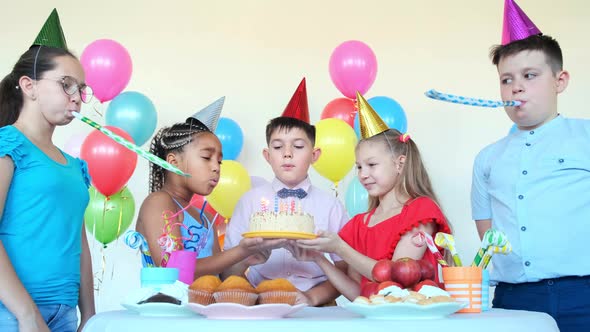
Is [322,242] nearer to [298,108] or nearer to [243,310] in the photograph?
[243,310]

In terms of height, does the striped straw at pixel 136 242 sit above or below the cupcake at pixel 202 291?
above

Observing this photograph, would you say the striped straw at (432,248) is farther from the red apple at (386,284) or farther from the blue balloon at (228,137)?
the blue balloon at (228,137)

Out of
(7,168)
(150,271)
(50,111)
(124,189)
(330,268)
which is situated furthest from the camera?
(124,189)

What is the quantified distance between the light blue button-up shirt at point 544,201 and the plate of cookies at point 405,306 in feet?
2.40

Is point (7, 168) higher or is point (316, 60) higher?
point (316, 60)

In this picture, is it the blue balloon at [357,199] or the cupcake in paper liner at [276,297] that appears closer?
the cupcake in paper liner at [276,297]

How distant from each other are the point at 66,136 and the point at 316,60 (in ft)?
5.72

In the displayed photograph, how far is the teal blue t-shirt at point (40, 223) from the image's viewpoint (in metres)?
1.73

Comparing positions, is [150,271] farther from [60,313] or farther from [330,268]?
[330,268]

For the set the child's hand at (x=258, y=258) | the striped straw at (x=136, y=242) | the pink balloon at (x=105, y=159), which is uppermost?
the pink balloon at (x=105, y=159)

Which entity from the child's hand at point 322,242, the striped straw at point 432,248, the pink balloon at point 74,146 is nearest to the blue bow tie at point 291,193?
the child's hand at point 322,242

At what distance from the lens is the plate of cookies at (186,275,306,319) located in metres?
1.30

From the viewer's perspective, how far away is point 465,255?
417cm

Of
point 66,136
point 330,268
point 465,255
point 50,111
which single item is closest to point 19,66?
point 50,111
